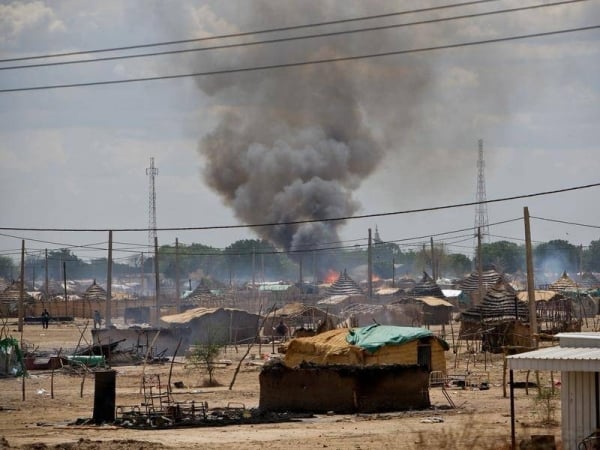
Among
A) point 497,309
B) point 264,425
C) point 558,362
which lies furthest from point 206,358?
point 558,362

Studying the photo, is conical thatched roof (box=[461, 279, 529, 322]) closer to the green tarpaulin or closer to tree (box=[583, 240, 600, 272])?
the green tarpaulin

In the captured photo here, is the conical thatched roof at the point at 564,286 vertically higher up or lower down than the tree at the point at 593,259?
lower down

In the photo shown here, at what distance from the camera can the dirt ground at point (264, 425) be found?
738 inches

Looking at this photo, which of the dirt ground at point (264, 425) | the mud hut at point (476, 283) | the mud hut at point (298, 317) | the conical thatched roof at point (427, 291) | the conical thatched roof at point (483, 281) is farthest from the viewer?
the conical thatched roof at point (427, 291)

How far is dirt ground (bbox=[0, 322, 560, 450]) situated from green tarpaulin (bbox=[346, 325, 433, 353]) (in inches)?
61.1

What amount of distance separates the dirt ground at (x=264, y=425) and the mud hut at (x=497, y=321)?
7.36 metres

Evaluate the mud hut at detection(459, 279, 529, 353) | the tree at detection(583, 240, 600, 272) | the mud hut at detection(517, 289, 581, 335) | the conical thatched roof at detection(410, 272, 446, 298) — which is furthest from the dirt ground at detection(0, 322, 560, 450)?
the tree at detection(583, 240, 600, 272)

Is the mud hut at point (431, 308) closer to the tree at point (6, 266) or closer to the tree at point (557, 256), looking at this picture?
the tree at point (557, 256)

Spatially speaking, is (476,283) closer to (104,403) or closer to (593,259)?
(104,403)

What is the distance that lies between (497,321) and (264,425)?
22602mm

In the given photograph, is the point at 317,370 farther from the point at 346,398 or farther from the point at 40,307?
the point at 40,307

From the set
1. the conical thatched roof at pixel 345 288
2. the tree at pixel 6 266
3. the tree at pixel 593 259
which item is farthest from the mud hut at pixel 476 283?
the tree at pixel 6 266

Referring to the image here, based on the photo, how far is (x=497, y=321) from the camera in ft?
141

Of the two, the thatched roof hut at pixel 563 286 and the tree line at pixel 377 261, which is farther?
the tree line at pixel 377 261
